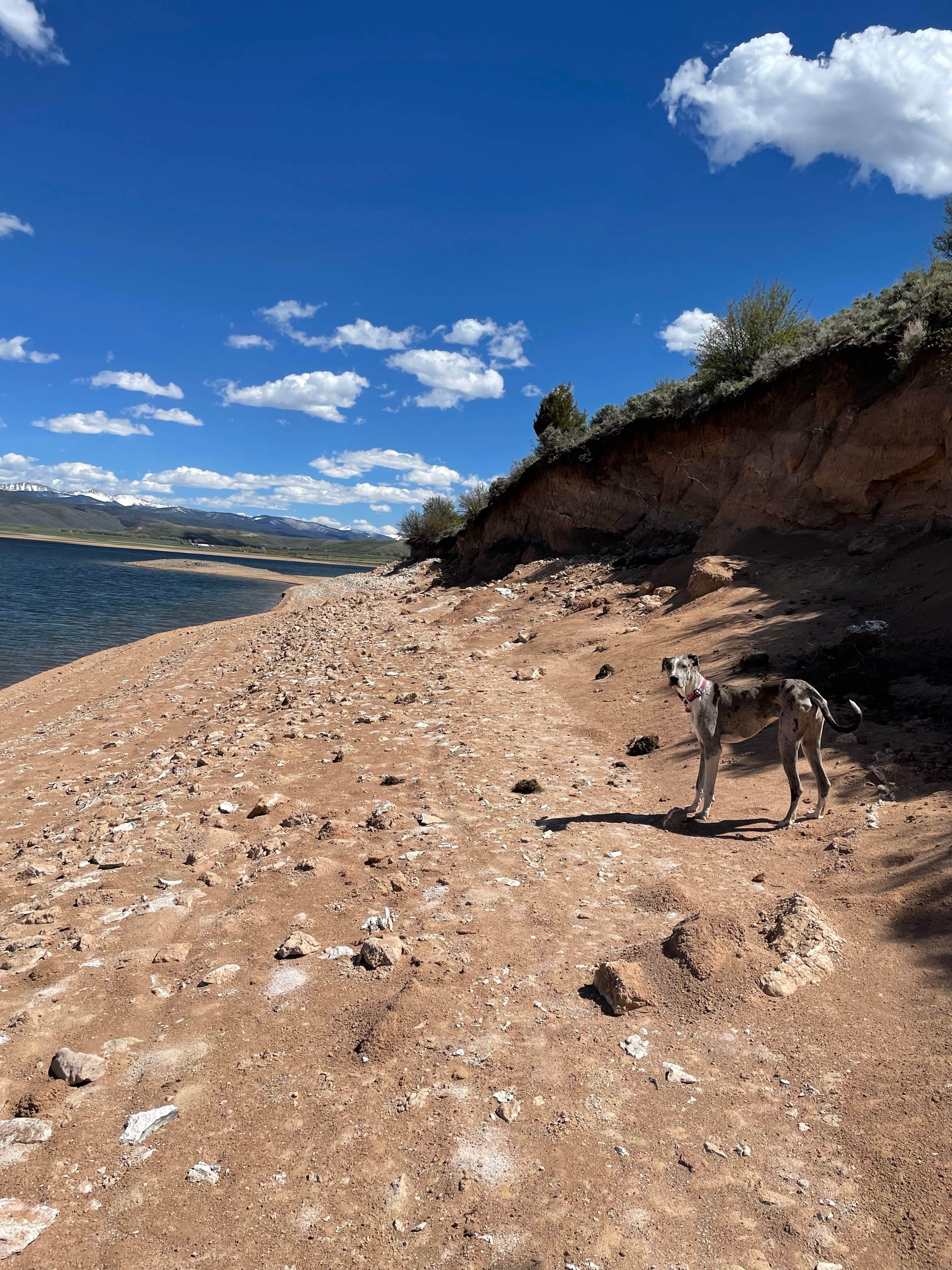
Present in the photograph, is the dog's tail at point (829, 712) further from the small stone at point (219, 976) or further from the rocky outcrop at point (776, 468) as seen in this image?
the rocky outcrop at point (776, 468)

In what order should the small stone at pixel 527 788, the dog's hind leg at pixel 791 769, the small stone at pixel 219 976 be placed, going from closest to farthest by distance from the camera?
the small stone at pixel 219 976, the dog's hind leg at pixel 791 769, the small stone at pixel 527 788

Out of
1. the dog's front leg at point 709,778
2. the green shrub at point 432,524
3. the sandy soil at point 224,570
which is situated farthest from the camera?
the sandy soil at point 224,570

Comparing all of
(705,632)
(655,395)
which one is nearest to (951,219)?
(655,395)

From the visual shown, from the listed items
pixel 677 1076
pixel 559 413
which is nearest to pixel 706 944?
pixel 677 1076

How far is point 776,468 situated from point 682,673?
39.6 ft

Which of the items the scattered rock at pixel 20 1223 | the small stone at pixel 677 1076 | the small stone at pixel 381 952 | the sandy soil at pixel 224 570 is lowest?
the sandy soil at pixel 224 570

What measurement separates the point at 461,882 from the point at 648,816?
2.26m

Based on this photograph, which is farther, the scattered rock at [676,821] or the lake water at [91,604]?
the lake water at [91,604]

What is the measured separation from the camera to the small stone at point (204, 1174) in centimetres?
274

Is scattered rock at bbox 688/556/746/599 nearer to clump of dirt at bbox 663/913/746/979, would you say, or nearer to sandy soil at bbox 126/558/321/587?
clump of dirt at bbox 663/913/746/979

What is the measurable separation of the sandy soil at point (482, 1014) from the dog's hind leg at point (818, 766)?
19cm

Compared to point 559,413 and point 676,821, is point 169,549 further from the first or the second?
point 676,821

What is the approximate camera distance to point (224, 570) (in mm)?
103375

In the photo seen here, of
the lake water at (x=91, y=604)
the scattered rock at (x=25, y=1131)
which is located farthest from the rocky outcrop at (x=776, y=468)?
the lake water at (x=91, y=604)
